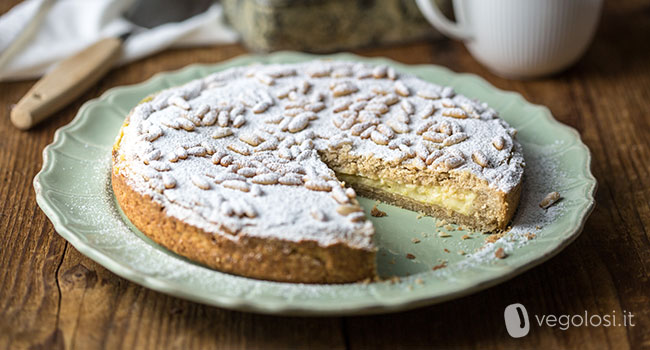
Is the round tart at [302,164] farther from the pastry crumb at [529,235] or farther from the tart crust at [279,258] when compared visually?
the pastry crumb at [529,235]

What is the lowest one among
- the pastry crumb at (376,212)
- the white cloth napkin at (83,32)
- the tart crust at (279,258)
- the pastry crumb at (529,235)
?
the pastry crumb at (376,212)

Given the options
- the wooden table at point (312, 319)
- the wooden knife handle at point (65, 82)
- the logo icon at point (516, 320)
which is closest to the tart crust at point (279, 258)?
the wooden table at point (312, 319)

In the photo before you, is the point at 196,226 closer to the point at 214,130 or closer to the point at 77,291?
the point at 77,291

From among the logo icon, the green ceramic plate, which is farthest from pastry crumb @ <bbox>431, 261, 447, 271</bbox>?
the logo icon

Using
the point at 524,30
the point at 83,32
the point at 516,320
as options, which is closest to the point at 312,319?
the point at 516,320

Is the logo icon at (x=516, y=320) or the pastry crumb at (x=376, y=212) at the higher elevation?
the logo icon at (x=516, y=320)

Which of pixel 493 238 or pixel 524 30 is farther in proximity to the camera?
pixel 524 30

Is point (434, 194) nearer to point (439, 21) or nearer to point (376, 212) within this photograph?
point (376, 212)
